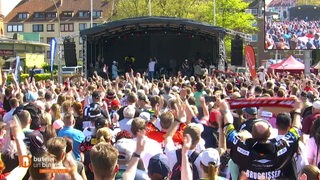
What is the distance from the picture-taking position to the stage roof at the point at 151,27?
2408 centimetres

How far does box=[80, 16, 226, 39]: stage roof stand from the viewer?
79.0ft

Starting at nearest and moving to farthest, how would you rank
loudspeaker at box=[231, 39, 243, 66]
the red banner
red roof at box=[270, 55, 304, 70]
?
the red banner < loudspeaker at box=[231, 39, 243, 66] < red roof at box=[270, 55, 304, 70]

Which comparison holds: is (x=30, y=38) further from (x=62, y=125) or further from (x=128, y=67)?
(x=62, y=125)

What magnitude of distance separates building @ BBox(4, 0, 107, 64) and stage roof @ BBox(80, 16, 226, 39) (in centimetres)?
5507

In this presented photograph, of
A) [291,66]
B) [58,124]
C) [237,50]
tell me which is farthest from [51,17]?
[58,124]

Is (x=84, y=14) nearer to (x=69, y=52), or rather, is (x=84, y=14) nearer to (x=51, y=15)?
(x=51, y=15)

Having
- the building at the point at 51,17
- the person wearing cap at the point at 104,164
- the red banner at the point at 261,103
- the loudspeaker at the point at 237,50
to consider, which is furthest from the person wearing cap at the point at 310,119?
the building at the point at 51,17

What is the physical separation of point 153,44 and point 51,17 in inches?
2289

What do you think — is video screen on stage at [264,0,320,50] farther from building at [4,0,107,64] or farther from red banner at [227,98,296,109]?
building at [4,0,107,64]

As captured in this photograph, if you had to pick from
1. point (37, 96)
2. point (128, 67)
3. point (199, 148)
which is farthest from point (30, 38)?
point (199, 148)

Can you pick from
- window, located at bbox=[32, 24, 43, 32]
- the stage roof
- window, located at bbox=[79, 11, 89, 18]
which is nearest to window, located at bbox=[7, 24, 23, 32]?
window, located at bbox=[32, 24, 43, 32]

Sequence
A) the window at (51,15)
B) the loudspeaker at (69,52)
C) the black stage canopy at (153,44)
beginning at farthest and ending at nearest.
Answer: the window at (51,15), the black stage canopy at (153,44), the loudspeaker at (69,52)

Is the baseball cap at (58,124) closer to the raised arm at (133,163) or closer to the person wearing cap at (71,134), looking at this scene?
the person wearing cap at (71,134)

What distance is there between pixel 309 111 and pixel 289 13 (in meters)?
21.1
